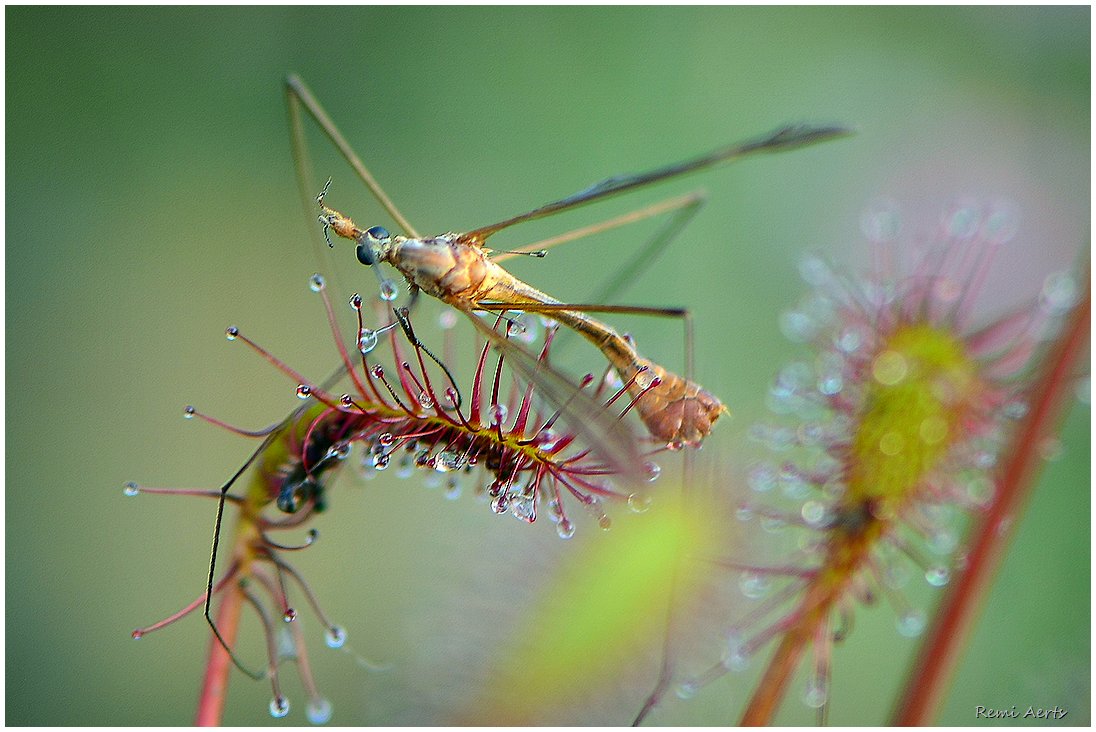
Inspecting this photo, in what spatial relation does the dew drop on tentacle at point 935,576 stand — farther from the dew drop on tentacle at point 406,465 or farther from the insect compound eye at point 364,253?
the insect compound eye at point 364,253

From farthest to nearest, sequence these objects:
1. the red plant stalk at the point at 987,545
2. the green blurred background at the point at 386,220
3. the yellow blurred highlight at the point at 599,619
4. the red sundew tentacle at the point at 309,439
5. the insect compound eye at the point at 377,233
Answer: the green blurred background at the point at 386,220, the insect compound eye at the point at 377,233, the yellow blurred highlight at the point at 599,619, the red plant stalk at the point at 987,545, the red sundew tentacle at the point at 309,439

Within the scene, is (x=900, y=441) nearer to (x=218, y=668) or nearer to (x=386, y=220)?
(x=218, y=668)

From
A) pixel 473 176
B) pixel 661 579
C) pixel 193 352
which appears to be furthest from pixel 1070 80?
pixel 193 352
